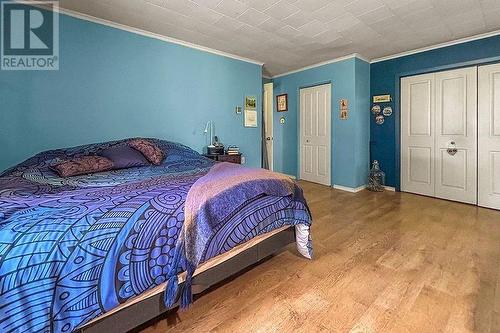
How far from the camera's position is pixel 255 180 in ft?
5.73

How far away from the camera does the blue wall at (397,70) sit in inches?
138

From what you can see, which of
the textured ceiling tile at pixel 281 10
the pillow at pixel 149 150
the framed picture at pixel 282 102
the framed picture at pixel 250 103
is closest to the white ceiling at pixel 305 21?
the textured ceiling tile at pixel 281 10

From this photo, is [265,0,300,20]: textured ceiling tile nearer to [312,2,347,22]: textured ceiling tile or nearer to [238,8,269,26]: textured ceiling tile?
[238,8,269,26]: textured ceiling tile

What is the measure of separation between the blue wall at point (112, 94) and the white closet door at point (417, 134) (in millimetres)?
3034

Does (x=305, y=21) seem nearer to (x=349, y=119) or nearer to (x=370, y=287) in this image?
(x=349, y=119)

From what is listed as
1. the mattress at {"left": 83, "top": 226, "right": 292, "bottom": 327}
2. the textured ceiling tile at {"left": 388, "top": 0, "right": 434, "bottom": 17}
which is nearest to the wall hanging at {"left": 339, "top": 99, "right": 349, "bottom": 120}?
the textured ceiling tile at {"left": 388, "top": 0, "right": 434, "bottom": 17}

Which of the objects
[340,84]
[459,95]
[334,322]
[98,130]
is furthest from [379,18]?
[98,130]

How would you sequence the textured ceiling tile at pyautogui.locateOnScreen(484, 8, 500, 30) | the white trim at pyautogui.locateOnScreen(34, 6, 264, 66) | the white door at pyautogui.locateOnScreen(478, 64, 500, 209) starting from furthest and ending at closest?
the white door at pyautogui.locateOnScreen(478, 64, 500, 209)
the textured ceiling tile at pyautogui.locateOnScreen(484, 8, 500, 30)
the white trim at pyautogui.locateOnScreen(34, 6, 264, 66)

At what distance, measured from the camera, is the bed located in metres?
0.89

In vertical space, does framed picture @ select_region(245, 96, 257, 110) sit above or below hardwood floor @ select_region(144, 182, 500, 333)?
above

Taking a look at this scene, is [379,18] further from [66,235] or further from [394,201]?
[66,235]

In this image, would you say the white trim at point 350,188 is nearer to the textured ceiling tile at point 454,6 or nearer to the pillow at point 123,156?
the textured ceiling tile at point 454,6

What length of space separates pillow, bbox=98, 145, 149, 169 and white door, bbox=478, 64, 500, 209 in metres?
4.56

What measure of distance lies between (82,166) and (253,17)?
245cm
